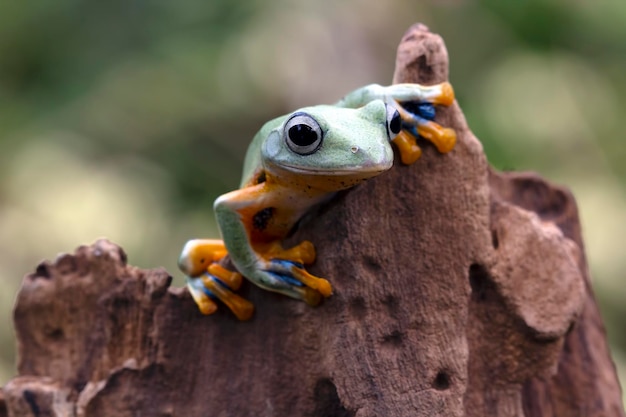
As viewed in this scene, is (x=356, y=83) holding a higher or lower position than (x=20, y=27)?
lower

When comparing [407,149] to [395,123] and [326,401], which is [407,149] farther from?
[326,401]

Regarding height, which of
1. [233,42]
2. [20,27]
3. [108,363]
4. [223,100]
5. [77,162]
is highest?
[20,27]

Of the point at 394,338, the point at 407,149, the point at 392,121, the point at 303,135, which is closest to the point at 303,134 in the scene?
the point at 303,135

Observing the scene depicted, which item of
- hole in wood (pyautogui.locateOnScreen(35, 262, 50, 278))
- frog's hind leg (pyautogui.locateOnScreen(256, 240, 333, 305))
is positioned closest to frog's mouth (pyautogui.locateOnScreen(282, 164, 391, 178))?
frog's hind leg (pyautogui.locateOnScreen(256, 240, 333, 305))

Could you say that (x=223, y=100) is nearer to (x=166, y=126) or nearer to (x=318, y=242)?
(x=166, y=126)

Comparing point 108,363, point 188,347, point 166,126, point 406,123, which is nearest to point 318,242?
point 406,123

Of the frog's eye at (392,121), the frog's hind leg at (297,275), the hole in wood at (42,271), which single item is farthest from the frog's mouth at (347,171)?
the hole in wood at (42,271)

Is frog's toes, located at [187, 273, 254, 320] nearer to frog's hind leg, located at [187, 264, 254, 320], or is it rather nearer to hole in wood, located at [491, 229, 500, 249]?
frog's hind leg, located at [187, 264, 254, 320]
